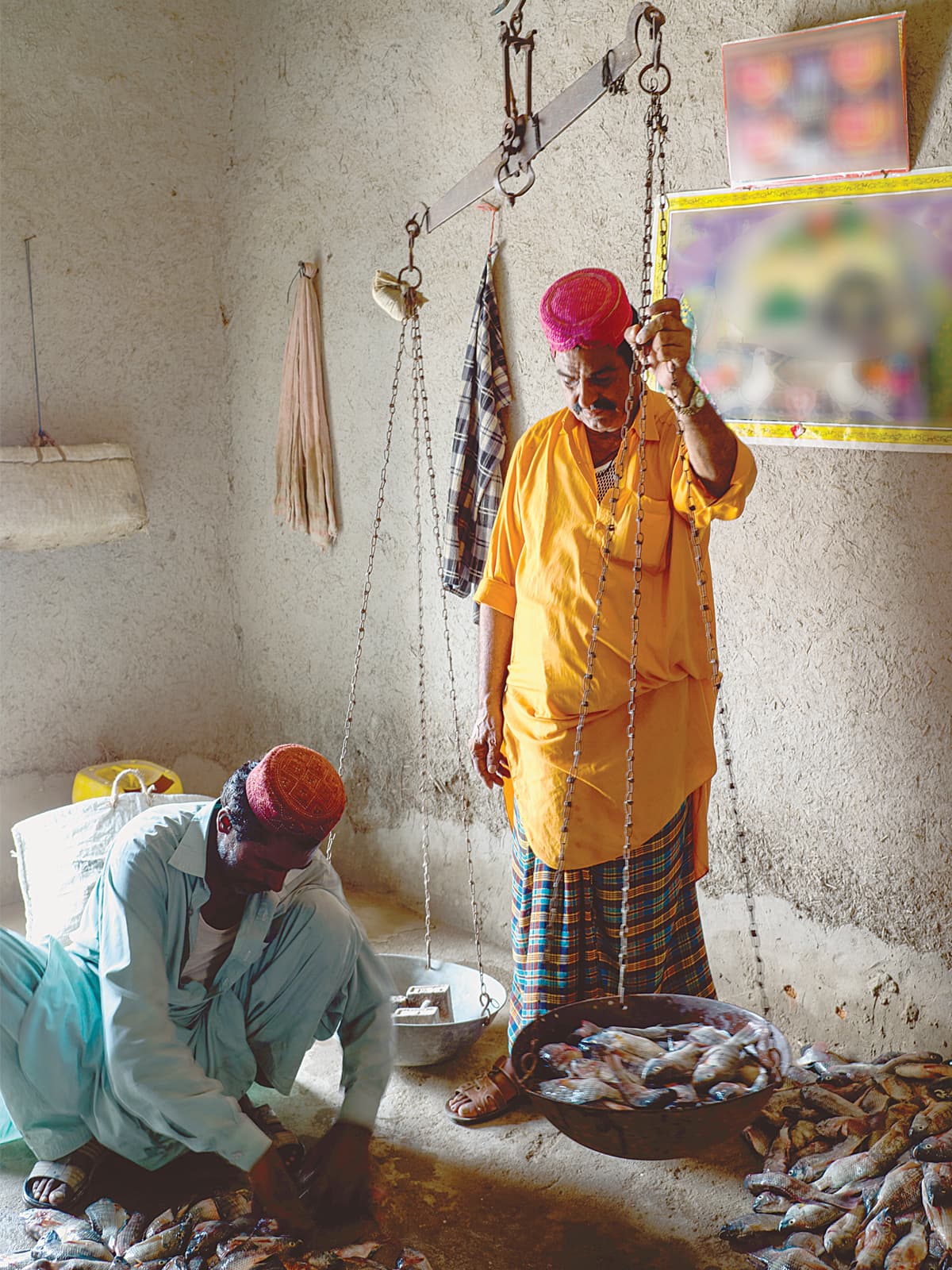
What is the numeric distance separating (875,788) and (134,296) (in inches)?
130

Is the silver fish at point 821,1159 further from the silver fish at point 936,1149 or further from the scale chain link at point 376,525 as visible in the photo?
the scale chain link at point 376,525

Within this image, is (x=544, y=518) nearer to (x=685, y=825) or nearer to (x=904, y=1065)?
(x=685, y=825)

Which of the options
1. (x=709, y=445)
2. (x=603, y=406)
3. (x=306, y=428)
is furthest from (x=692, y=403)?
(x=306, y=428)

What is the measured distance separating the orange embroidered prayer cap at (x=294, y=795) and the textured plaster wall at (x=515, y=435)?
4.65 ft

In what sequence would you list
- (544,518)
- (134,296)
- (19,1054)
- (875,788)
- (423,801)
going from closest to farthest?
(19,1054), (544,518), (875,788), (423,801), (134,296)

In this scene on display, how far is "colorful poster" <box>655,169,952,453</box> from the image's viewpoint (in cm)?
284

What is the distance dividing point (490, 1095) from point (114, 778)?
1.90 meters

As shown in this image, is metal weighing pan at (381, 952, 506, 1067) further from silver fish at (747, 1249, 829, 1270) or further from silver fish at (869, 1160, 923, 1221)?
silver fish at (869, 1160, 923, 1221)

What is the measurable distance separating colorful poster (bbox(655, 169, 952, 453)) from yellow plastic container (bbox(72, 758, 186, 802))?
2324 mm

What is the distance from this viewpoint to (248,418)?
16.0ft

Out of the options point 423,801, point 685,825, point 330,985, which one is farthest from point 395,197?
point 330,985

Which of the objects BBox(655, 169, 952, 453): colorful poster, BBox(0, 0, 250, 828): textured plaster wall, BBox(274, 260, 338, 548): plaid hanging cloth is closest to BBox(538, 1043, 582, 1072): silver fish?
BBox(655, 169, 952, 453): colorful poster

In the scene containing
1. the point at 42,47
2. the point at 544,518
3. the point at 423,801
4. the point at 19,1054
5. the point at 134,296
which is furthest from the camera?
the point at 134,296

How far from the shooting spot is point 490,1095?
3.12 metres
